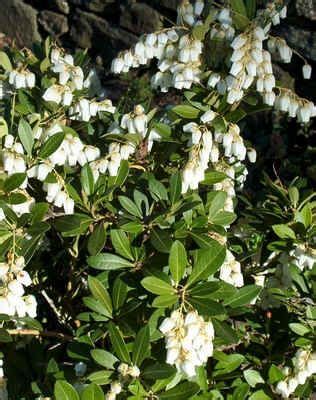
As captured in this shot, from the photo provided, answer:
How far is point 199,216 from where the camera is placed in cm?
172

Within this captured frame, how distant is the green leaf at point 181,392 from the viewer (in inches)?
61.1

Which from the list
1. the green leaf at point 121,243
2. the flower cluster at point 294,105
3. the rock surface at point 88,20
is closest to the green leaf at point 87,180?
the green leaf at point 121,243

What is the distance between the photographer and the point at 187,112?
5.85 ft

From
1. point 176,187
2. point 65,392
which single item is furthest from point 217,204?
point 65,392

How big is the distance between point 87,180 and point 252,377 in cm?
65

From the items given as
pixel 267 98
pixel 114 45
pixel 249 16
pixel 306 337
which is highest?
pixel 249 16

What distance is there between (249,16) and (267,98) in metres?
0.21

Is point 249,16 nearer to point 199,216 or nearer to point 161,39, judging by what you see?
point 161,39

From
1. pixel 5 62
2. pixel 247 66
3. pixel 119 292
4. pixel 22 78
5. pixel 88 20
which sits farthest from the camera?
pixel 88 20

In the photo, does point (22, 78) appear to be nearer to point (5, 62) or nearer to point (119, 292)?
point (5, 62)

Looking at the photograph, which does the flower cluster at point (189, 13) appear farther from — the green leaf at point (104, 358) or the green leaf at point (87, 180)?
the green leaf at point (104, 358)

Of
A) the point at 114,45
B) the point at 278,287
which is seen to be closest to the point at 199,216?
the point at 278,287

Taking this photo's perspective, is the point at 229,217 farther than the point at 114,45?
No

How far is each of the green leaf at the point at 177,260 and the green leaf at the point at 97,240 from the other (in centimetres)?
19
